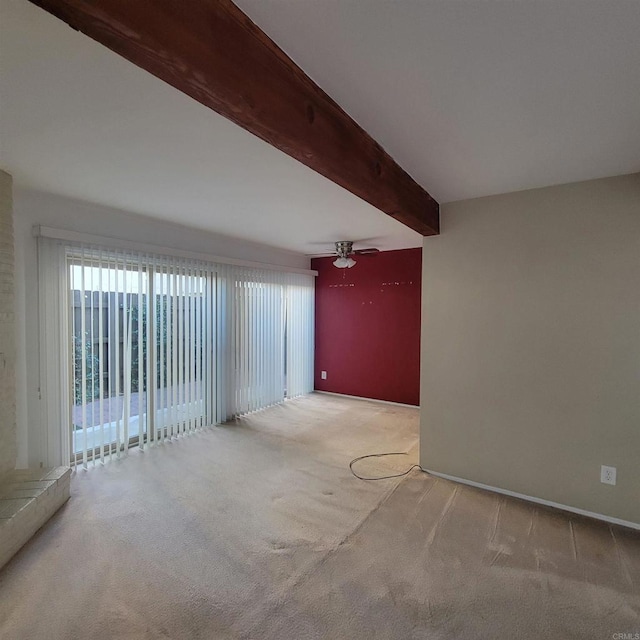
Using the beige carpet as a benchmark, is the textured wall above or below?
above

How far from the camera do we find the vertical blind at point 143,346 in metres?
2.93

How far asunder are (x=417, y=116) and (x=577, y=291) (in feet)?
5.65

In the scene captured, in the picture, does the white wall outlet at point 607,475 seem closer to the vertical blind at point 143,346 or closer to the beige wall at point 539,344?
the beige wall at point 539,344

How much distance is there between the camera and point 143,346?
350 centimetres

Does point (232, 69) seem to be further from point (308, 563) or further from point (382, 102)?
point (308, 563)

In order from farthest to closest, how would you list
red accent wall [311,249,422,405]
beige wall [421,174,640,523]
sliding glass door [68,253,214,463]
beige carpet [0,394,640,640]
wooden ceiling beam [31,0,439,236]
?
red accent wall [311,249,422,405], sliding glass door [68,253,214,463], beige wall [421,174,640,523], beige carpet [0,394,640,640], wooden ceiling beam [31,0,439,236]

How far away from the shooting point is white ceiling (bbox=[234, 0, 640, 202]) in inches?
41.8

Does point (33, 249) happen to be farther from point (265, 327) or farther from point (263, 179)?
point (265, 327)

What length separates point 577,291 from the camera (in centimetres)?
244

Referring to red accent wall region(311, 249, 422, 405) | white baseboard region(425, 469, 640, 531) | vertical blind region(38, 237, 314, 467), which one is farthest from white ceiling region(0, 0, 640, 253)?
red accent wall region(311, 249, 422, 405)

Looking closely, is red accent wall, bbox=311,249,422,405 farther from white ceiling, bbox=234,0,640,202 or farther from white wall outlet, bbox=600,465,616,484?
white ceiling, bbox=234,0,640,202

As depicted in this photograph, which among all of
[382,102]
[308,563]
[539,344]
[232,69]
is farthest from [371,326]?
[232,69]

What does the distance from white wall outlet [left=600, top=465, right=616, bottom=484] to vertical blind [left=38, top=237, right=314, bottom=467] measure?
12.1 ft

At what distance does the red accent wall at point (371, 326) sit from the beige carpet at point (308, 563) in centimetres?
238
